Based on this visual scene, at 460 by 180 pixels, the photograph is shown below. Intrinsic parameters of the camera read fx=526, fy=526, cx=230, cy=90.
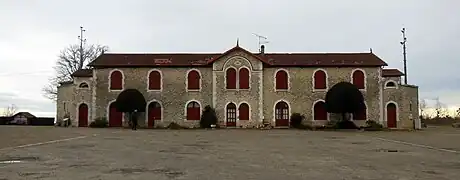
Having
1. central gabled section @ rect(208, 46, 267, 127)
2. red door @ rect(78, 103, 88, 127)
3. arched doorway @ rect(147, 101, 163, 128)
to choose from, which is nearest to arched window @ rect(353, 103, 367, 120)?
central gabled section @ rect(208, 46, 267, 127)

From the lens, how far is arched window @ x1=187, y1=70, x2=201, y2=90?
47.6m

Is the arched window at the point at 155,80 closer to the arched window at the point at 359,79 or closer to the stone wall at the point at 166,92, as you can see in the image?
the stone wall at the point at 166,92

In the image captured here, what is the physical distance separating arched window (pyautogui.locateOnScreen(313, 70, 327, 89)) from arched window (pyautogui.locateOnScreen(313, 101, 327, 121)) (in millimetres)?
1447

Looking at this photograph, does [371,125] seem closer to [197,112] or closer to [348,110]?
[348,110]

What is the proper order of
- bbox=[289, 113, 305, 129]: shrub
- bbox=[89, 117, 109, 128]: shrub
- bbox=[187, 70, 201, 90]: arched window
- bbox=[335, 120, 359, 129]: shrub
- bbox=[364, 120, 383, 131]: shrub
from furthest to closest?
bbox=[187, 70, 201, 90]: arched window, bbox=[89, 117, 109, 128]: shrub, bbox=[289, 113, 305, 129]: shrub, bbox=[335, 120, 359, 129]: shrub, bbox=[364, 120, 383, 131]: shrub

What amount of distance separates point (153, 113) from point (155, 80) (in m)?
3.01

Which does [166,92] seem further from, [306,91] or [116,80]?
[306,91]

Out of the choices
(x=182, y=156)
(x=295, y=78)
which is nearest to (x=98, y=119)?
(x=295, y=78)

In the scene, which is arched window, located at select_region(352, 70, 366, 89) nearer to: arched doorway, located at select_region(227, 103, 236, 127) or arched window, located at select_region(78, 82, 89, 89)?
arched doorway, located at select_region(227, 103, 236, 127)

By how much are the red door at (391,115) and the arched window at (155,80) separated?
Answer: 20672 millimetres

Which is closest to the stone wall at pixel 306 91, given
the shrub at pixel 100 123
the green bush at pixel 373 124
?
the green bush at pixel 373 124

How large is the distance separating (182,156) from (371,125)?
32185mm

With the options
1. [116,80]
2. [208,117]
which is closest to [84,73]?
[116,80]

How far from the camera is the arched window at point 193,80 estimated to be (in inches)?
1873
